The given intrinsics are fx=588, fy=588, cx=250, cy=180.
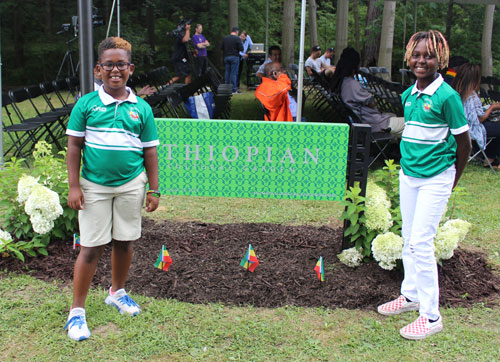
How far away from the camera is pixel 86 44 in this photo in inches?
210

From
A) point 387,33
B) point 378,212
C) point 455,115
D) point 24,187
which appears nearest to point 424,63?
point 455,115

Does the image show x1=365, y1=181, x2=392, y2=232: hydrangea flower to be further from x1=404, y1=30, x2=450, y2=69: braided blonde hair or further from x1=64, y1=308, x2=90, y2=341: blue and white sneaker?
x1=64, y1=308, x2=90, y2=341: blue and white sneaker

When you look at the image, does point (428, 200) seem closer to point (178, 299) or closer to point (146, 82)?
point (178, 299)

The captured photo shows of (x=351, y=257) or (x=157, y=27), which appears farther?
(x=157, y=27)

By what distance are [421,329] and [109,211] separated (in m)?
1.96

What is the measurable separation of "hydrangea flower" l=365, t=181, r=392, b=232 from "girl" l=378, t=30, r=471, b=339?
0.66 m

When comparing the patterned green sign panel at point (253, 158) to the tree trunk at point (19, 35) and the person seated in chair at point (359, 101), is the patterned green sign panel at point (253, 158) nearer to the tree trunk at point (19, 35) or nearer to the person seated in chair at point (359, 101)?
the person seated in chair at point (359, 101)

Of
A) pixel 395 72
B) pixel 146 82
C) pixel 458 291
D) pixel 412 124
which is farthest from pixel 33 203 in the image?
pixel 395 72

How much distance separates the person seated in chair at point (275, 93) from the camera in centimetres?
783

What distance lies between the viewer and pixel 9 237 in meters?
4.43

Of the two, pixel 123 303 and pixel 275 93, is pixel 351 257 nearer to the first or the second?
pixel 123 303

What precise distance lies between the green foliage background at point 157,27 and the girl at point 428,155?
16523mm

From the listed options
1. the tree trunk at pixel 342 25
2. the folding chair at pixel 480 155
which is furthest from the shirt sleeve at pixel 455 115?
the tree trunk at pixel 342 25

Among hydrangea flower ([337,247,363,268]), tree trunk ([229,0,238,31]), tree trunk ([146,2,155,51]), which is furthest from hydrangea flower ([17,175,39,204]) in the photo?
tree trunk ([146,2,155,51])
